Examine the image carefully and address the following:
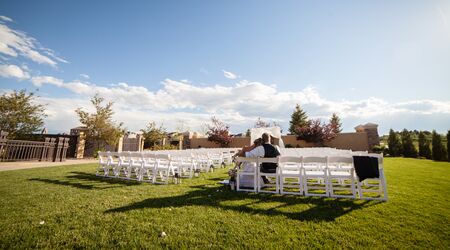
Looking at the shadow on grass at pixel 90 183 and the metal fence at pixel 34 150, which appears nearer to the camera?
the shadow on grass at pixel 90 183

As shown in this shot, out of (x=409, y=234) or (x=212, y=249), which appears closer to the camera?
(x=212, y=249)

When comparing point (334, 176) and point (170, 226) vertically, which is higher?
point (334, 176)

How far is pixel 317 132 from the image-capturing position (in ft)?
71.6

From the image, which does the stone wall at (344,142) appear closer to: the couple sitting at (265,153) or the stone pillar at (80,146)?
the stone pillar at (80,146)

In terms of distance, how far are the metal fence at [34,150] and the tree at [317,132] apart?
2207 centimetres

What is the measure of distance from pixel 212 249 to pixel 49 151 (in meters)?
15.2

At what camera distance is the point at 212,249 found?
2324mm

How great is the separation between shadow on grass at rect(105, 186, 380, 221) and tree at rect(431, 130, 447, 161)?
19.0m

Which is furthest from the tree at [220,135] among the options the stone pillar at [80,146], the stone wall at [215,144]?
the stone pillar at [80,146]

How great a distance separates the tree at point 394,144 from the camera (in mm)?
19484

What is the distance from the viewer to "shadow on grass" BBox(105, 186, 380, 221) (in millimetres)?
3502

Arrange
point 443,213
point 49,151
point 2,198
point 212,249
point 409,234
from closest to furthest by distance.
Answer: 1. point 212,249
2. point 409,234
3. point 443,213
4. point 2,198
5. point 49,151

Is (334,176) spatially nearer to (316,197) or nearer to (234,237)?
(316,197)

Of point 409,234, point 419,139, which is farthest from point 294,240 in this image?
point 419,139
